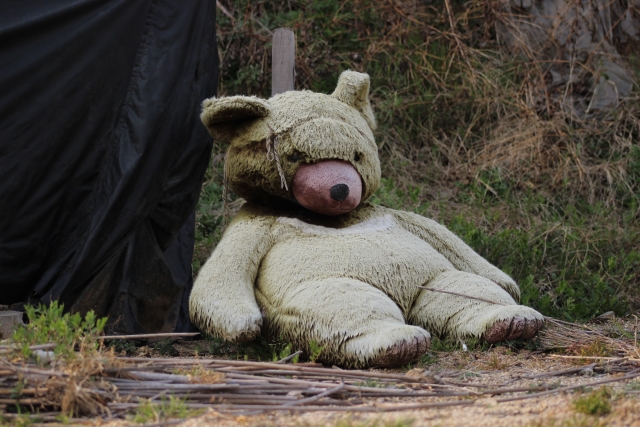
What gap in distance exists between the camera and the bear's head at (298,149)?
369 centimetres

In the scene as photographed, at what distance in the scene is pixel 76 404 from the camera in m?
2.33

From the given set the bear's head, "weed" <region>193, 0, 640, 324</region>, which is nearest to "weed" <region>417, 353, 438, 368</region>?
the bear's head

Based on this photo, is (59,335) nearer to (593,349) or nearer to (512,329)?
(512,329)

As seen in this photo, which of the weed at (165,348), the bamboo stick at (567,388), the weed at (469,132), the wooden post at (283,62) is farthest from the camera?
the weed at (469,132)

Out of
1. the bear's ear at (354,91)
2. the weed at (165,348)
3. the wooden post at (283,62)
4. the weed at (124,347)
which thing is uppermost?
the wooden post at (283,62)

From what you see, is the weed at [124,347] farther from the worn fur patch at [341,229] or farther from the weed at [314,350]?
the weed at [314,350]

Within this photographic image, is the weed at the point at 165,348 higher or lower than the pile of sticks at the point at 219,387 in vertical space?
lower

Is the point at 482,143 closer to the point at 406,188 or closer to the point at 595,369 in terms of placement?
the point at 406,188

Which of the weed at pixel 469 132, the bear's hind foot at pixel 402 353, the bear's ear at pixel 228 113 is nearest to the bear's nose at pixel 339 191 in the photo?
the bear's ear at pixel 228 113

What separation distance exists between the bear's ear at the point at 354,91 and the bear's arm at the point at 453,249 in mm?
535

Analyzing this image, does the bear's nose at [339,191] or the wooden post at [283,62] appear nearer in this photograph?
the bear's nose at [339,191]

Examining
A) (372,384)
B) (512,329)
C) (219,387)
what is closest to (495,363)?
(512,329)

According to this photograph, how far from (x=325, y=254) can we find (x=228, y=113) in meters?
0.78

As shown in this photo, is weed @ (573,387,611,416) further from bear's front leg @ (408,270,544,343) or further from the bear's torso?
the bear's torso
